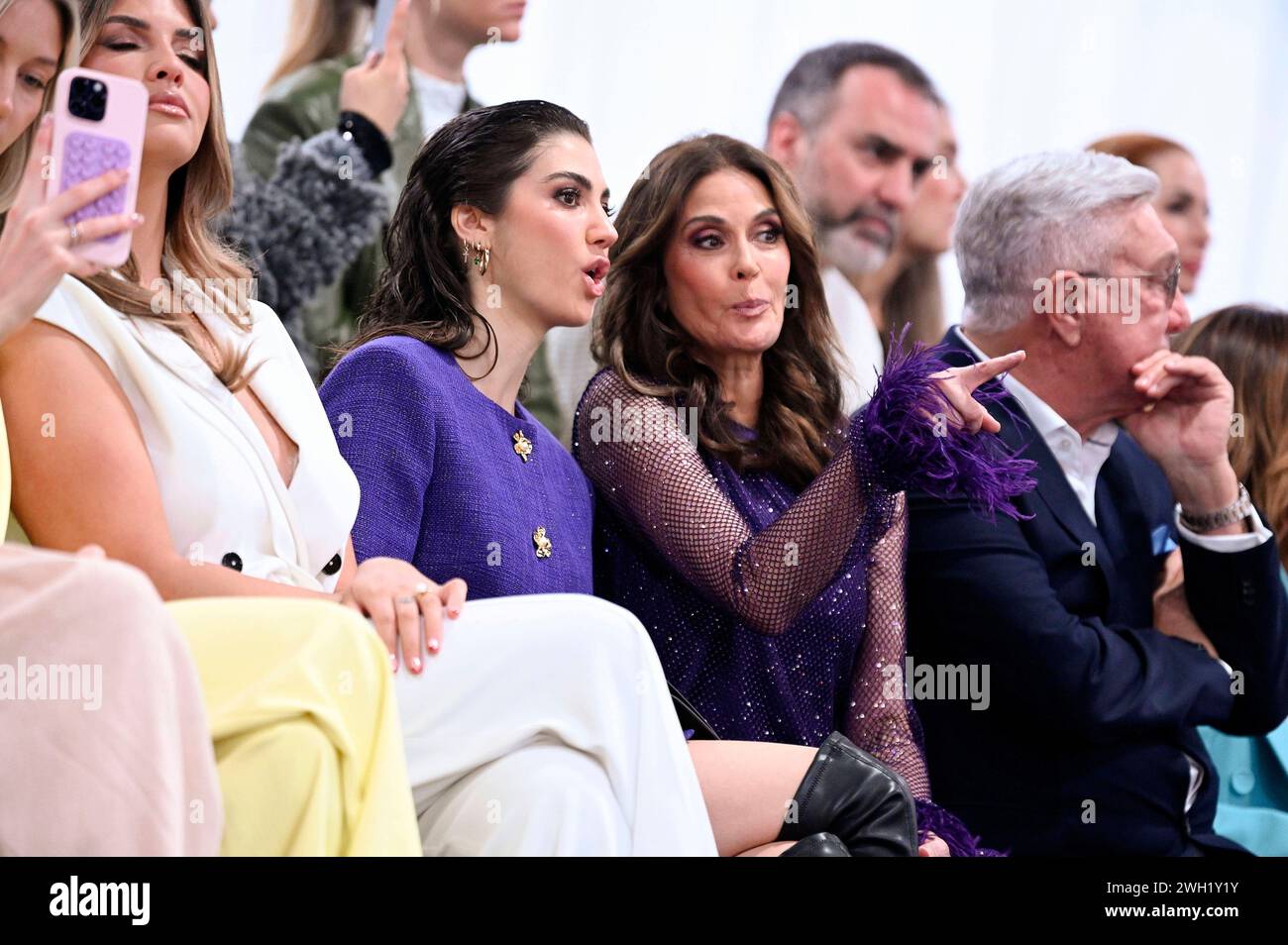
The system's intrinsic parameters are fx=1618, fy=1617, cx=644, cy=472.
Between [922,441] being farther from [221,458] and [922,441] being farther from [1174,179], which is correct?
[1174,179]

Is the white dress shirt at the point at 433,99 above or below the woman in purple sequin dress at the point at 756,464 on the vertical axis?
above

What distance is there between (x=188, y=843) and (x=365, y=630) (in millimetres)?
248

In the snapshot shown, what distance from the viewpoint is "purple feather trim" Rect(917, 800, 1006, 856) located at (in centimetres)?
209

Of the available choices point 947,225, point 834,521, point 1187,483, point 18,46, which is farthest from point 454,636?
point 947,225

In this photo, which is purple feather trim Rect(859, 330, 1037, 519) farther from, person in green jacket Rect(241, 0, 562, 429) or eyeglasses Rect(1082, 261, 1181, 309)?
person in green jacket Rect(241, 0, 562, 429)

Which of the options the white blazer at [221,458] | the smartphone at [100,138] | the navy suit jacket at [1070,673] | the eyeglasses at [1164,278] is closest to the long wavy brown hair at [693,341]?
the navy suit jacket at [1070,673]

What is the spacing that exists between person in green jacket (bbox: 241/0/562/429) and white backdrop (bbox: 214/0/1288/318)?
0.08m

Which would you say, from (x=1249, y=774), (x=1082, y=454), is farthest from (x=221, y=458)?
(x=1249, y=774)

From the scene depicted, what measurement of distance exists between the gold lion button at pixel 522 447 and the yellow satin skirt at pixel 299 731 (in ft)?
2.30

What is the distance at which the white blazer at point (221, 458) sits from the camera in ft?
5.71

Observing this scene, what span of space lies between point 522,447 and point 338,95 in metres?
1.03

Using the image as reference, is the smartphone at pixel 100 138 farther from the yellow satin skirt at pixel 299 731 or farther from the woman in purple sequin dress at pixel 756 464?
the woman in purple sequin dress at pixel 756 464

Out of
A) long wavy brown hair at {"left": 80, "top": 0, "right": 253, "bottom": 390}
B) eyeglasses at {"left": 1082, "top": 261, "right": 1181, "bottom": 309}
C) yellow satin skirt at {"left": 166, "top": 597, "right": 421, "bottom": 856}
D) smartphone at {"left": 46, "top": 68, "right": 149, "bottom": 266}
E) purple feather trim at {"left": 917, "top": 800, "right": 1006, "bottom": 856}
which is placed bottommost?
purple feather trim at {"left": 917, "top": 800, "right": 1006, "bottom": 856}

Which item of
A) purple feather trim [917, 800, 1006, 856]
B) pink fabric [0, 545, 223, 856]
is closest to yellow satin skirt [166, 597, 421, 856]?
pink fabric [0, 545, 223, 856]
